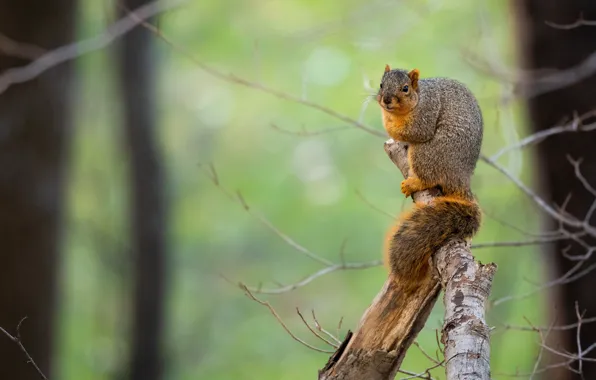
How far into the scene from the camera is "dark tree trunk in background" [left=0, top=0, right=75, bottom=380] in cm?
591

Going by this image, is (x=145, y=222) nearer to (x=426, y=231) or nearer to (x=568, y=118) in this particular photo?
(x=568, y=118)

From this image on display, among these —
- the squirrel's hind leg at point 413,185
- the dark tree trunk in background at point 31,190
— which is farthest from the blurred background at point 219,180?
the squirrel's hind leg at point 413,185

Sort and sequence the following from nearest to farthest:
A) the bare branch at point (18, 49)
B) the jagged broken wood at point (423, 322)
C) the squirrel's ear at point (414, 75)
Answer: the jagged broken wood at point (423, 322), the squirrel's ear at point (414, 75), the bare branch at point (18, 49)

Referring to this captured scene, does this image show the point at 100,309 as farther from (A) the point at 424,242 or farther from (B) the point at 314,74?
A: (A) the point at 424,242

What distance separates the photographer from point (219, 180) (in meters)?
9.75

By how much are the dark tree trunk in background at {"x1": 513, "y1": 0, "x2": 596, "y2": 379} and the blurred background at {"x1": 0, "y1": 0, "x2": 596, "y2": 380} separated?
0.8 inches

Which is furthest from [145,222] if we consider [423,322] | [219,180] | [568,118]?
[423,322]

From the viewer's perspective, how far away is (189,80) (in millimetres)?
11531

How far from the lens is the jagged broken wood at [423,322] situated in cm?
215

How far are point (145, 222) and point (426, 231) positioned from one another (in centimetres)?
544

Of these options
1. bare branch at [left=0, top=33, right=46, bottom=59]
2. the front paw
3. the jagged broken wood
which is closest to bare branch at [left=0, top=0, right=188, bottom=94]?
bare branch at [left=0, top=33, right=46, bottom=59]

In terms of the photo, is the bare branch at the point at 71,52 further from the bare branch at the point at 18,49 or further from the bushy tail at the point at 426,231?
the bushy tail at the point at 426,231

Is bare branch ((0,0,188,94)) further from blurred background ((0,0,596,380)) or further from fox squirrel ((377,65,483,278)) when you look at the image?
fox squirrel ((377,65,483,278))

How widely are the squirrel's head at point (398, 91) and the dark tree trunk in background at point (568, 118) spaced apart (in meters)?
1.89
